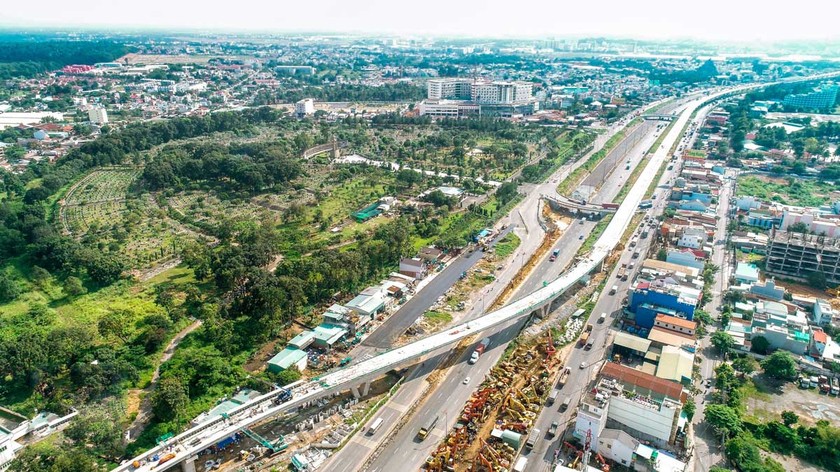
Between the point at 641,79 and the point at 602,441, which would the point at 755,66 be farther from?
the point at 602,441

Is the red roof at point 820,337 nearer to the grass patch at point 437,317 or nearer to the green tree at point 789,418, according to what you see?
the green tree at point 789,418

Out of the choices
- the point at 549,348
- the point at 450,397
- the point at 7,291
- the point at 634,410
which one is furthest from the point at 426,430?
the point at 7,291

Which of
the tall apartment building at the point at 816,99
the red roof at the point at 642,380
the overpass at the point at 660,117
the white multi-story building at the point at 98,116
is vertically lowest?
the red roof at the point at 642,380

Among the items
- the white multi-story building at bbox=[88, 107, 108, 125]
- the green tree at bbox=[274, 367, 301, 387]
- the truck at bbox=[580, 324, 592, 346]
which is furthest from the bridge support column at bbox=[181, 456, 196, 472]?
the white multi-story building at bbox=[88, 107, 108, 125]

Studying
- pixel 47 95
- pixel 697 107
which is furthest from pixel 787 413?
pixel 47 95

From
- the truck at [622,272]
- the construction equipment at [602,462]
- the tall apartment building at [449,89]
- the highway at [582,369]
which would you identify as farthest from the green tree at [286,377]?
the tall apartment building at [449,89]

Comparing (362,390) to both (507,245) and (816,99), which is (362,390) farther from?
(816,99)
